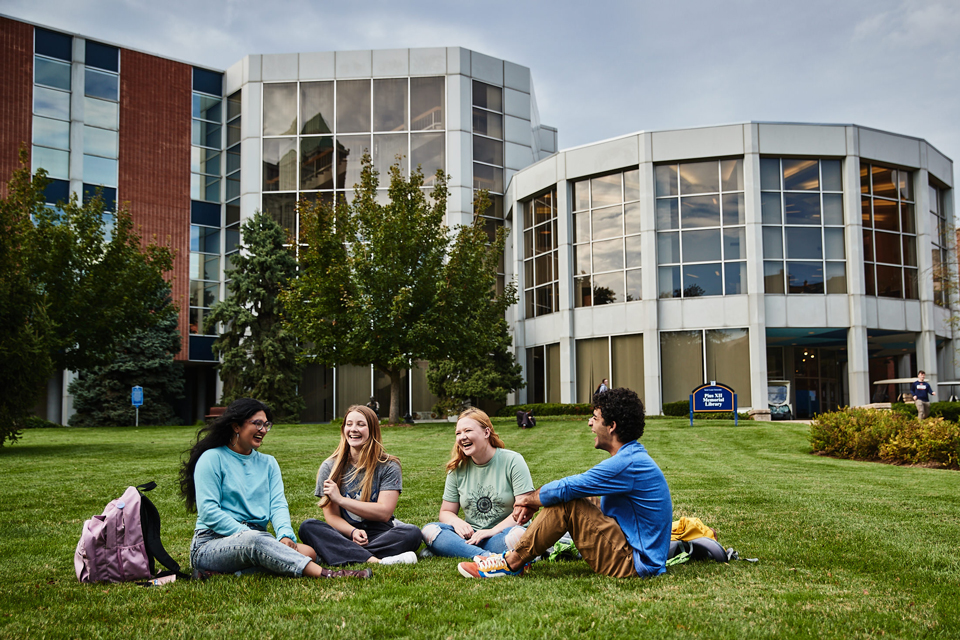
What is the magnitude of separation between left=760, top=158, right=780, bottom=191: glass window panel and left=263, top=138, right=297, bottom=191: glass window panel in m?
22.3

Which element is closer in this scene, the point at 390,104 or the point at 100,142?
the point at 100,142

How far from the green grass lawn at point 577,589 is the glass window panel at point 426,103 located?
103ft

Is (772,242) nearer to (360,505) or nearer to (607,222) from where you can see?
(607,222)

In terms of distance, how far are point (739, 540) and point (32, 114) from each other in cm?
4028

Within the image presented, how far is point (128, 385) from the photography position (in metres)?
36.2

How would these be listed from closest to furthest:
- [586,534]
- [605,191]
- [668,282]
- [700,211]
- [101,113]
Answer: [586,534], [700,211], [668,282], [605,191], [101,113]

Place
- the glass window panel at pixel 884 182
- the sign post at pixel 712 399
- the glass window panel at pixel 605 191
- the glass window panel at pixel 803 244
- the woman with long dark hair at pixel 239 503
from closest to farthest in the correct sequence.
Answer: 1. the woman with long dark hair at pixel 239 503
2. the sign post at pixel 712 399
3. the glass window panel at pixel 803 244
4. the glass window panel at pixel 884 182
5. the glass window panel at pixel 605 191

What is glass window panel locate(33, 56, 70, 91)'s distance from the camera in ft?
123

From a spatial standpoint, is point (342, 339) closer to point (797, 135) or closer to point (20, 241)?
point (20, 241)

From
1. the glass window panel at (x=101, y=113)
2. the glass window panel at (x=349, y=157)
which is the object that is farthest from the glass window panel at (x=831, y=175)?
the glass window panel at (x=101, y=113)

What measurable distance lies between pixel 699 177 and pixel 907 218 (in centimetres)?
932

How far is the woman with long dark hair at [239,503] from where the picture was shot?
17.9 ft

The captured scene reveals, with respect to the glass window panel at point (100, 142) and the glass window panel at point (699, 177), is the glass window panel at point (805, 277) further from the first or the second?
the glass window panel at point (100, 142)

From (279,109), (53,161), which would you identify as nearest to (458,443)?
(279,109)
